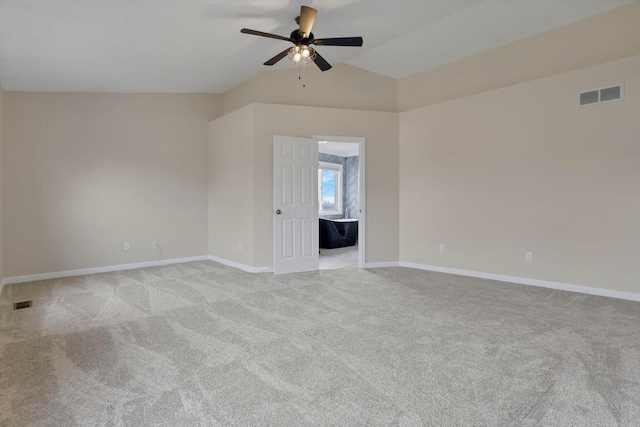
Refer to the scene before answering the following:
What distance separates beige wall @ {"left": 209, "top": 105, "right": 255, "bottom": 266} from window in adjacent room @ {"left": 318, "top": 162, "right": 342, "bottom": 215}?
14.9ft

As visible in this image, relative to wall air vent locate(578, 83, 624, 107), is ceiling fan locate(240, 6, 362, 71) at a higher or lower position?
higher

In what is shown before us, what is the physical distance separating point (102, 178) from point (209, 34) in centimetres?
303

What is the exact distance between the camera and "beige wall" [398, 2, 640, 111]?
397 centimetres

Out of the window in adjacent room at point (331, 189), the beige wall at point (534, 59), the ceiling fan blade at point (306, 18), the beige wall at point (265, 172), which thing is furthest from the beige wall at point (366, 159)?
the window in adjacent room at point (331, 189)

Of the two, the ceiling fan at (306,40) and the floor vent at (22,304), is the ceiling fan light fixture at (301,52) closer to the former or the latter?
the ceiling fan at (306,40)

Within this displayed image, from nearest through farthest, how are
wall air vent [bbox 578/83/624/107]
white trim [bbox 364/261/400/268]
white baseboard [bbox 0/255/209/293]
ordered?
1. wall air vent [bbox 578/83/624/107]
2. white baseboard [bbox 0/255/209/293]
3. white trim [bbox 364/261/400/268]

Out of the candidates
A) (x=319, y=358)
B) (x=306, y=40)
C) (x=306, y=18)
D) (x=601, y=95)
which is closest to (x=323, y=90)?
(x=306, y=40)

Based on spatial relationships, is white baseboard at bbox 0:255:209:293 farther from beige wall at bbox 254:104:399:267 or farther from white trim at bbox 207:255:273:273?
beige wall at bbox 254:104:399:267

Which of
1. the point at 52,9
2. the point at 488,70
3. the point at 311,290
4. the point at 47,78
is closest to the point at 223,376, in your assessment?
the point at 311,290

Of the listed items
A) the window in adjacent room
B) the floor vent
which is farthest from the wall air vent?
the window in adjacent room

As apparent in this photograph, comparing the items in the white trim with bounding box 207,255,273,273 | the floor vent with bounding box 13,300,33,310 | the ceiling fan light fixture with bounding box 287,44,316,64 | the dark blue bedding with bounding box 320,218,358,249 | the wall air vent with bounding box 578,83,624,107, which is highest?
the ceiling fan light fixture with bounding box 287,44,316,64

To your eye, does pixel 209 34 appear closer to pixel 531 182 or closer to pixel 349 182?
pixel 531 182

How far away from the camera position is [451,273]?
5.24 metres

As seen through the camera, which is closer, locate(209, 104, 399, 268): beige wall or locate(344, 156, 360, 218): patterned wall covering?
locate(209, 104, 399, 268): beige wall
